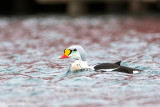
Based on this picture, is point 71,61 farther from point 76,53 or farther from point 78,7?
point 78,7

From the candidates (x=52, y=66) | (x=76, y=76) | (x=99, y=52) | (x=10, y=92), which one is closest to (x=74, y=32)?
(x=99, y=52)

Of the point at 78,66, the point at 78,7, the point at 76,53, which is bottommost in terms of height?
the point at 78,66

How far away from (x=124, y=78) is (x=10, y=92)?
2095mm

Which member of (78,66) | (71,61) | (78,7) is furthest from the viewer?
(78,7)

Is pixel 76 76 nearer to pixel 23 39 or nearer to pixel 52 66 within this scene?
pixel 52 66

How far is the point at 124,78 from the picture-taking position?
7.32 meters

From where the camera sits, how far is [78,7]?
2473 cm

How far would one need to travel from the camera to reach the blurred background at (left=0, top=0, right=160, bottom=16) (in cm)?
2417

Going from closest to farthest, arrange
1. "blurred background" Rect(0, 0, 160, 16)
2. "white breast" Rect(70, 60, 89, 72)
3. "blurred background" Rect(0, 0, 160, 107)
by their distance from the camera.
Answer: "blurred background" Rect(0, 0, 160, 107) → "white breast" Rect(70, 60, 89, 72) → "blurred background" Rect(0, 0, 160, 16)

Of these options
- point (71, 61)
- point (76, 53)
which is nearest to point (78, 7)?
point (71, 61)

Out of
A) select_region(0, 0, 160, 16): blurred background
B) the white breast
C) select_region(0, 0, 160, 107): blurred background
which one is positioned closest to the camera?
select_region(0, 0, 160, 107): blurred background

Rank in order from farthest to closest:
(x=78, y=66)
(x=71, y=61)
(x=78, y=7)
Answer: (x=78, y=7), (x=71, y=61), (x=78, y=66)

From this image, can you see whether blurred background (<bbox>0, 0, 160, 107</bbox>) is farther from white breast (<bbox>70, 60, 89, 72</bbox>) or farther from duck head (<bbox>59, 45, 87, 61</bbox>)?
duck head (<bbox>59, 45, 87, 61</bbox>)

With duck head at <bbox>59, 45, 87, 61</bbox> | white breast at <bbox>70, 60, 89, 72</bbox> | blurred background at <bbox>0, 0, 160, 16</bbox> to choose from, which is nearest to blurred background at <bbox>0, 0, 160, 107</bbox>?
white breast at <bbox>70, 60, 89, 72</bbox>
